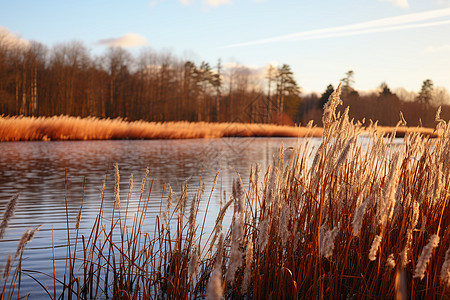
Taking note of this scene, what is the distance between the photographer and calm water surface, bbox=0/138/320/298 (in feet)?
12.7

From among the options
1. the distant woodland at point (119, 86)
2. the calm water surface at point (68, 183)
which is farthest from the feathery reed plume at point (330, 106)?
the distant woodland at point (119, 86)

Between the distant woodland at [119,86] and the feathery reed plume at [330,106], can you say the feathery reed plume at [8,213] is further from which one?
the distant woodland at [119,86]

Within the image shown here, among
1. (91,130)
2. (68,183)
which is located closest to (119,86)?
(91,130)

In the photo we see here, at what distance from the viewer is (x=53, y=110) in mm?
36594

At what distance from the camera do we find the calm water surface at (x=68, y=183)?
3879 mm

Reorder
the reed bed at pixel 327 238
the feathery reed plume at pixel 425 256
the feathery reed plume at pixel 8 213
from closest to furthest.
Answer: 1. the feathery reed plume at pixel 425 256
2. the feathery reed plume at pixel 8 213
3. the reed bed at pixel 327 238

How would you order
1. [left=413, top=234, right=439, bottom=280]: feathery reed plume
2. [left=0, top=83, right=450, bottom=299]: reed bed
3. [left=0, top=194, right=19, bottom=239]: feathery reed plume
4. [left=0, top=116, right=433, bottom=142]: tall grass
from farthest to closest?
[left=0, top=116, right=433, bottom=142]: tall grass → [left=0, top=83, right=450, bottom=299]: reed bed → [left=0, top=194, right=19, bottom=239]: feathery reed plume → [left=413, top=234, right=439, bottom=280]: feathery reed plume

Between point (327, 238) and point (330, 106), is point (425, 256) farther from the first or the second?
point (330, 106)

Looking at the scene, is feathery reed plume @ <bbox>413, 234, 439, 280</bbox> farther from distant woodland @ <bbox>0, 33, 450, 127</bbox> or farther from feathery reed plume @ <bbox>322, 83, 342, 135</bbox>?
distant woodland @ <bbox>0, 33, 450, 127</bbox>

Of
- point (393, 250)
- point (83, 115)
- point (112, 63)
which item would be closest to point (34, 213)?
point (393, 250)

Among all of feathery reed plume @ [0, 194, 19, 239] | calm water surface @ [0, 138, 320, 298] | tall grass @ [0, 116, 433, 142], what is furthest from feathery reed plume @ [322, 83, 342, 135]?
tall grass @ [0, 116, 433, 142]

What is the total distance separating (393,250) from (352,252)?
0.78 feet

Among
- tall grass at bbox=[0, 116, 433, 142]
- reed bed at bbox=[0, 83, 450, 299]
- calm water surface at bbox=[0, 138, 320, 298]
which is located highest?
tall grass at bbox=[0, 116, 433, 142]

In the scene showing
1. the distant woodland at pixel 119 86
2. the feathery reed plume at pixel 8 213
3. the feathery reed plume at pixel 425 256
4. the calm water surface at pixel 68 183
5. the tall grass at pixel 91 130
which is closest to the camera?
the feathery reed plume at pixel 425 256
